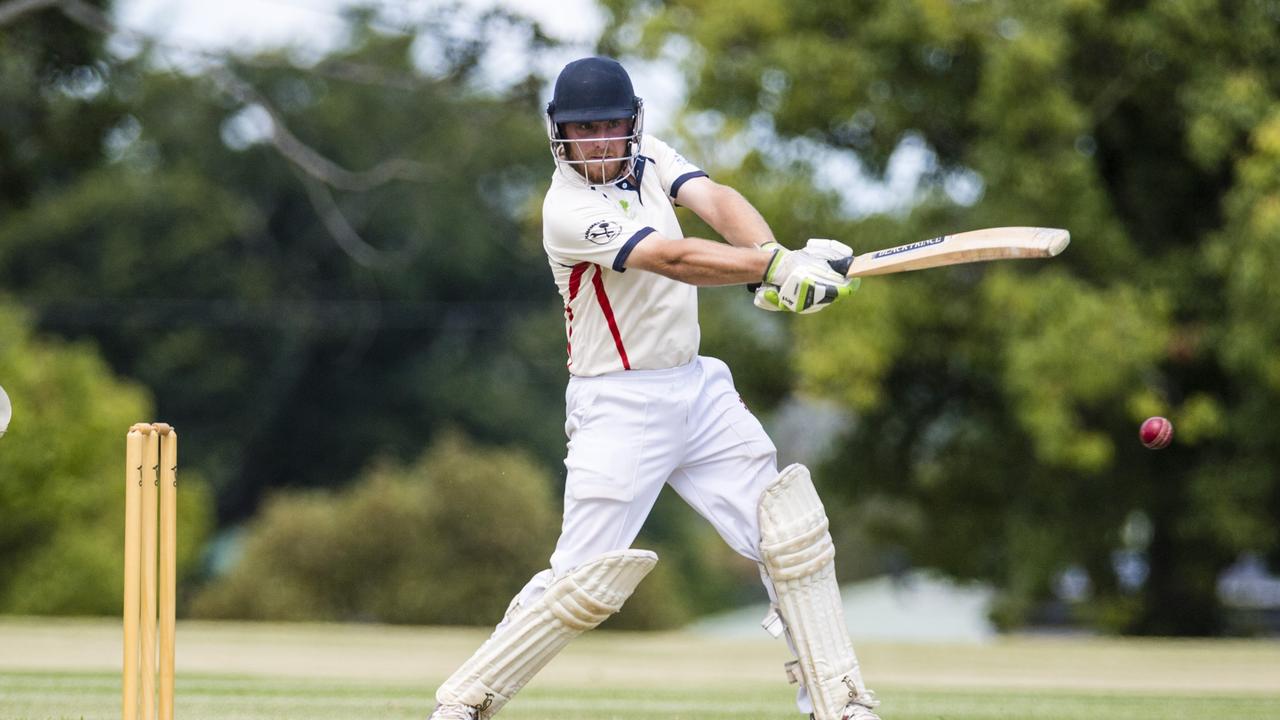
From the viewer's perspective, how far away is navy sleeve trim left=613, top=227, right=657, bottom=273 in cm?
425

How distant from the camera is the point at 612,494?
4.35 m

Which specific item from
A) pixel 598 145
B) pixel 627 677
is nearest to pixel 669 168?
pixel 598 145

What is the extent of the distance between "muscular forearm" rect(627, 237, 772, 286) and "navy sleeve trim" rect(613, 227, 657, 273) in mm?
14

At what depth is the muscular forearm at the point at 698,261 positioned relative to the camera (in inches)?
164

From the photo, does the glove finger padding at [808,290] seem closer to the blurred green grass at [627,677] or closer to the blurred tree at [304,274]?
the blurred green grass at [627,677]

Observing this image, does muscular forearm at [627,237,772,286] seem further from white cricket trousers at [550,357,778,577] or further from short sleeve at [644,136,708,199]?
short sleeve at [644,136,708,199]

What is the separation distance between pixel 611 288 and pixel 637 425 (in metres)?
0.36

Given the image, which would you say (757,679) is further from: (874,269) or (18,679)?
(874,269)

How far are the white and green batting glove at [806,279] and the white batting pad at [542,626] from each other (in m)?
0.72

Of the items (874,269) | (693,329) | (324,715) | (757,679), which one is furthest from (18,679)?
(874,269)

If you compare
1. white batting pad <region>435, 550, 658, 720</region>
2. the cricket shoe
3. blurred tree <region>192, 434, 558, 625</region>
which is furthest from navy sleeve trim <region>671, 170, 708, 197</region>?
blurred tree <region>192, 434, 558, 625</region>

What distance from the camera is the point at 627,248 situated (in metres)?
4.25

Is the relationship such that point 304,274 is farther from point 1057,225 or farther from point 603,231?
point 603,231

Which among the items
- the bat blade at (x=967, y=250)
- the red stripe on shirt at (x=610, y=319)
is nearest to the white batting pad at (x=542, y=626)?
the red stripe on shirt at (x=610, y=319)
